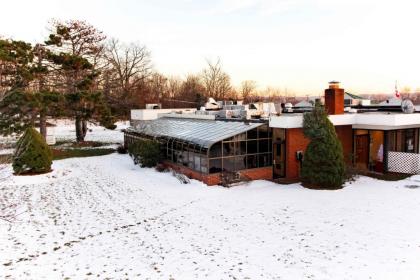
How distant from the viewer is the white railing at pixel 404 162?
18.6m

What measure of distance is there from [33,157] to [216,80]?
178ft

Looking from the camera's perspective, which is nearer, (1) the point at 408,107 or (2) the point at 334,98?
(2) the point at 334,98

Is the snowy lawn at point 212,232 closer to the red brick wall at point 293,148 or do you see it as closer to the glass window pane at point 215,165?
the glass window pane at point 215,165

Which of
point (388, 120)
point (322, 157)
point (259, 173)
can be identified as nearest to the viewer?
point (322, 157)

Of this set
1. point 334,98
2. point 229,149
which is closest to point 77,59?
point 229,149

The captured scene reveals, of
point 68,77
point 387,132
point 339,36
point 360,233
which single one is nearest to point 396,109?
point 387,132

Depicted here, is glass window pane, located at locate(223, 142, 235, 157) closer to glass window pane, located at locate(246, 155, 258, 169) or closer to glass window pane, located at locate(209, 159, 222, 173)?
glass window pane, located at locate(209, 159, 222, 173)

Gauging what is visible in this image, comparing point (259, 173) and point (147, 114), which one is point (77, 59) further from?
point (259, 173)

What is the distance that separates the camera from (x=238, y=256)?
966 centimetres

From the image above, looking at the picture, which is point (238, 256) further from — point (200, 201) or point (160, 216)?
point (200, 201)

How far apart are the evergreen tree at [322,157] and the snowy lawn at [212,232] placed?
77cm

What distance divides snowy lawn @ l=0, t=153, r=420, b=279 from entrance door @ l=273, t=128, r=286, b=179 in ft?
4.34

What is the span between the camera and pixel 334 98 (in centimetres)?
1953

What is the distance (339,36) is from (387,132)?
11.2 metres
